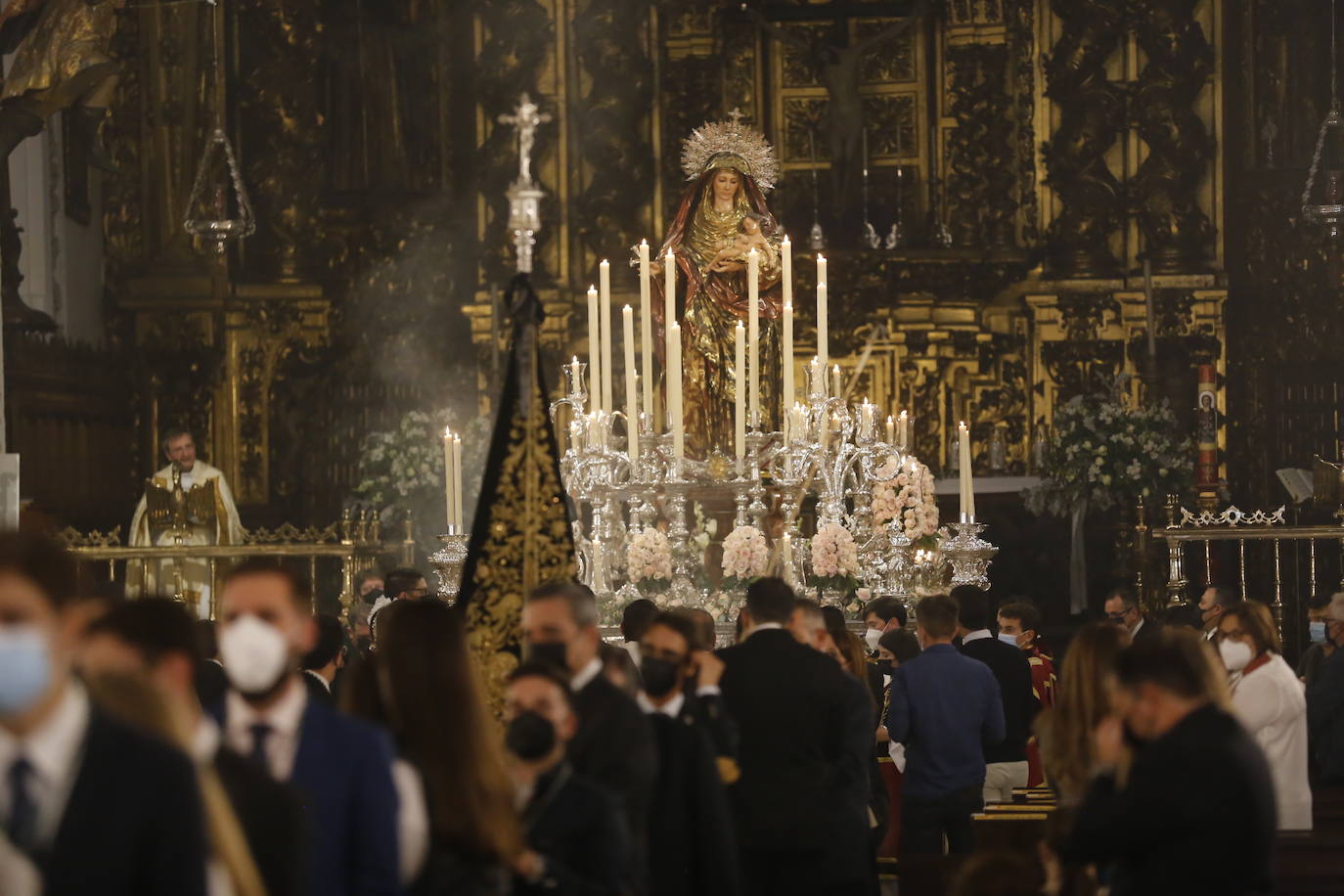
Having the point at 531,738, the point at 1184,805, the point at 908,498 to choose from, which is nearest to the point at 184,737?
the point at 531,738

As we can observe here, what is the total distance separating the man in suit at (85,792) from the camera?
11.9 feet

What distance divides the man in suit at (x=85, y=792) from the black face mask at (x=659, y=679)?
2779 millimetres

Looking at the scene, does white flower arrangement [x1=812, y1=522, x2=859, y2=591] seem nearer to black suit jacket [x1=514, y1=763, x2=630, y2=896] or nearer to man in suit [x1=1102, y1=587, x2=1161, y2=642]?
man in suit [x1=1102, y1=587, x2=1161, y2=642]

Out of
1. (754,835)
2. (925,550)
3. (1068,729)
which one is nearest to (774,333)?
(925,550)

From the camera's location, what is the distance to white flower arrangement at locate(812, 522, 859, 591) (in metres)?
11.1

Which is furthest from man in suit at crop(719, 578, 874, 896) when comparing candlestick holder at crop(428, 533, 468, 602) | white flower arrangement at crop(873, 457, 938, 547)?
white flower arrangement at crop(873, 457, 938, 547)

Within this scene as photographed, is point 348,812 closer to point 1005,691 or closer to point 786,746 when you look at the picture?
point 786,746

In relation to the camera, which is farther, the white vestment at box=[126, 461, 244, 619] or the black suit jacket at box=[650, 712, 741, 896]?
the white vestment at box=[126, 461, 244, 619]

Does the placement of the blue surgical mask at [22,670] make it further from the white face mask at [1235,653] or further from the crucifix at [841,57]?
the crucifix at [841,57]

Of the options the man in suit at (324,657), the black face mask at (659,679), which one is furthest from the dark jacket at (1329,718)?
the black face mask at (659,679)

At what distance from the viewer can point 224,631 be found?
4934mm

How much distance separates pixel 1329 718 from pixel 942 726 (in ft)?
11.2

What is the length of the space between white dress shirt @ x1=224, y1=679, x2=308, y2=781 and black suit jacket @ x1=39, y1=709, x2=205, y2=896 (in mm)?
1164

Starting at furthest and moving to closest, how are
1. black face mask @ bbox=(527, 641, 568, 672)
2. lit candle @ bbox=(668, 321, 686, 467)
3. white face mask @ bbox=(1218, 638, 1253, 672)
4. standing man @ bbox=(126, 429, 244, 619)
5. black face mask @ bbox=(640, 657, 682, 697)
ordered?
1. standing man @ bbox=(126, 429, 244, 619)
2. lit candle @ bbox=(668, 321, 686, 467)
3. white face mask @ bbox=(1218, 638, 1253, 672)
4. black face mask @ bbox=(640, 657, 682, 697)
5. black face mask @ bbox=(527, 641, 568, 672)
